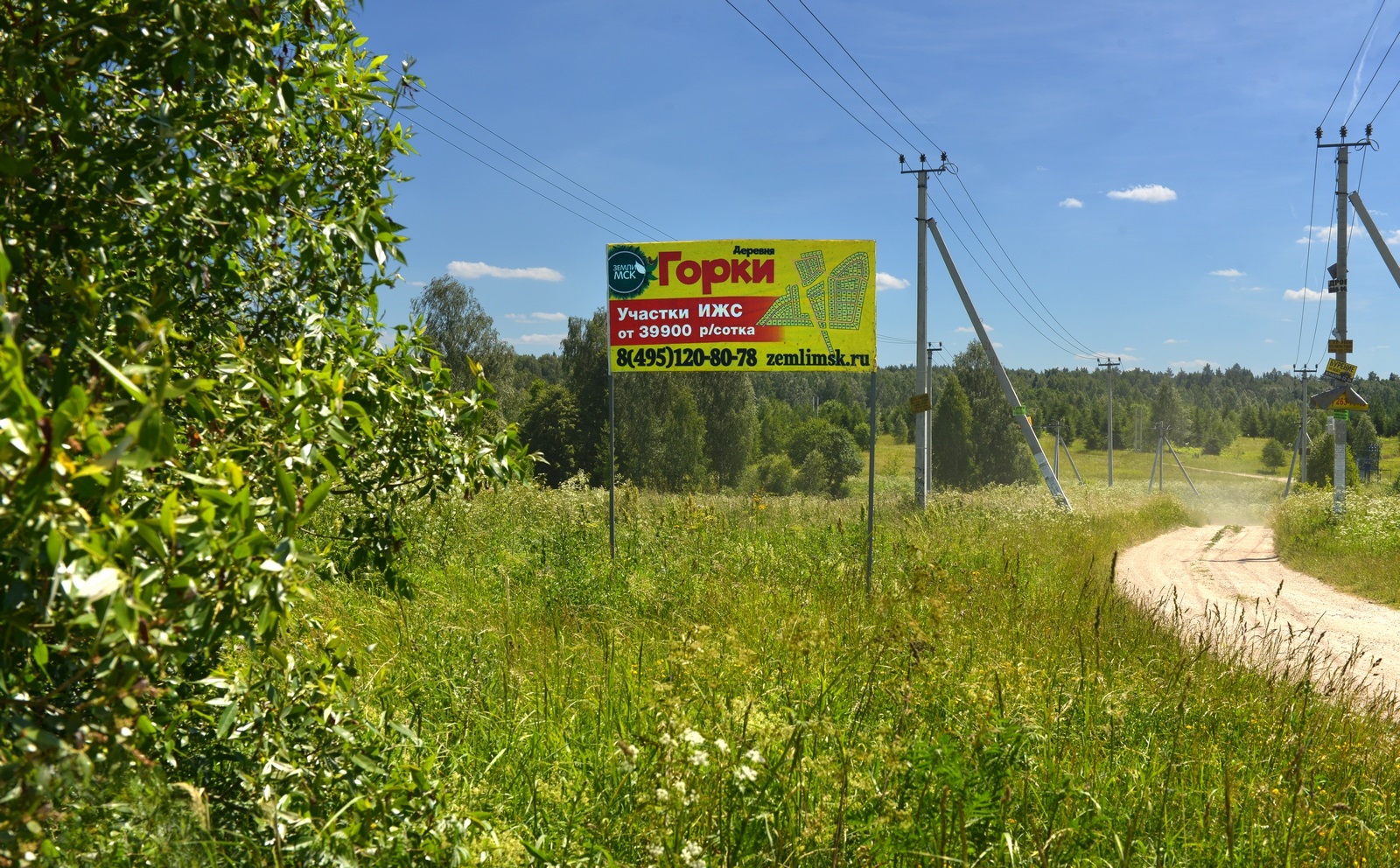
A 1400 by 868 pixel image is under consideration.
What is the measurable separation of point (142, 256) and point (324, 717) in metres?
1.39

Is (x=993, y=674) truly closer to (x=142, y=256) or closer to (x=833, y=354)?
(x=142, y=256)

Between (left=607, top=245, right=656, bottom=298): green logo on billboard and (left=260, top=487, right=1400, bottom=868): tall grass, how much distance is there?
129 inches

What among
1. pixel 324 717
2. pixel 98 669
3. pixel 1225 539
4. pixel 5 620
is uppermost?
pixel 5 620

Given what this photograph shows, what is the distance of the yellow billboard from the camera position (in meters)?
8.95

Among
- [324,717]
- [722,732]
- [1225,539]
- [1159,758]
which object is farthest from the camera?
[1225,539]

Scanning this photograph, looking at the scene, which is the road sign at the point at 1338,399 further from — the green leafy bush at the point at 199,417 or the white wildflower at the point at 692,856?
the green leafy bush at the point at 199,417

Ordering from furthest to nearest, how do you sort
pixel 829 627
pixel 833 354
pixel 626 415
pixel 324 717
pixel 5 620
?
pixel 626 415
pixel 833 354
pixel 829 627
pixel 324 717
pixel 5 620

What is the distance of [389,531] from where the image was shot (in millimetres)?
3107

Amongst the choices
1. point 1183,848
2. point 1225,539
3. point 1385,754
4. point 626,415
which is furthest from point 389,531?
point 626,415

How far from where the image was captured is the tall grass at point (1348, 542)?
1265 cm

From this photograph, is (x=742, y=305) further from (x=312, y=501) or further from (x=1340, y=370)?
(x=1340, y=370)

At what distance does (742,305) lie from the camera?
910cm

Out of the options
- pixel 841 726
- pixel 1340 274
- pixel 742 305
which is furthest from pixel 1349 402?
pixel 841 726

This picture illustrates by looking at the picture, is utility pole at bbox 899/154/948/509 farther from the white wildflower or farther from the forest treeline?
the white wildflower
